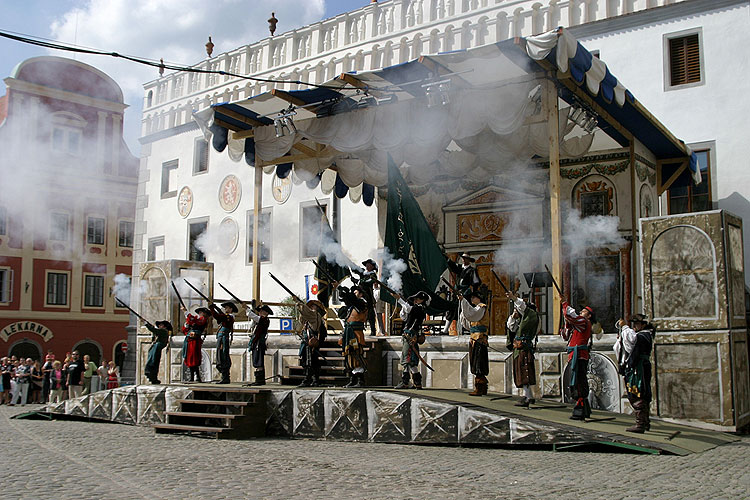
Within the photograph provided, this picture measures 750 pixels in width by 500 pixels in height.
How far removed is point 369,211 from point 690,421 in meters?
11.5

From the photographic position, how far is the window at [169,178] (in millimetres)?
26297

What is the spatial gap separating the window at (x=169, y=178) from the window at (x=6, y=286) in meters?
9.23

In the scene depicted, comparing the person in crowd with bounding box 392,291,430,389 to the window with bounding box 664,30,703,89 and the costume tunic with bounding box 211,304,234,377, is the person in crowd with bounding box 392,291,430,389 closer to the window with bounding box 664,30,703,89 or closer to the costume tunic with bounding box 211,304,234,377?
the costume tunic with bounding box 211,304,234,377

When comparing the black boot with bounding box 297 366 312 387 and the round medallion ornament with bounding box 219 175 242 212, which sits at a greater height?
the round medallion ornament with bounding box 219 175 242 212

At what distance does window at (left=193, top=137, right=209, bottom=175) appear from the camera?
83.1 feet

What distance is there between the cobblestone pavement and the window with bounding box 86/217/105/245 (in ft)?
80.9

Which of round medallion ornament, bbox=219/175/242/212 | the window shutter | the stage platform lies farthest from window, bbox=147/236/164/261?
the window shutter

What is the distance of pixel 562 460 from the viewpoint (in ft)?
27.3

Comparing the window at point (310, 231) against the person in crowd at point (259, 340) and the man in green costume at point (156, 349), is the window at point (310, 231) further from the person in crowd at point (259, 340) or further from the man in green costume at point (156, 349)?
the person in crowd at point (259, 340)

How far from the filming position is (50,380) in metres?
21.4

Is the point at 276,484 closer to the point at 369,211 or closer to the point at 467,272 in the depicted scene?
the point at 467,272

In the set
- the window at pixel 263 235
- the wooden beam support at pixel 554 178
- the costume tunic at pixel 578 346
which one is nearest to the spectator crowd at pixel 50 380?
the window at pixel 263 235

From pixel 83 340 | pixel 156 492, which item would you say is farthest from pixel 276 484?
pixel 83 340

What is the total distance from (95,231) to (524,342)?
27261 millimetres
